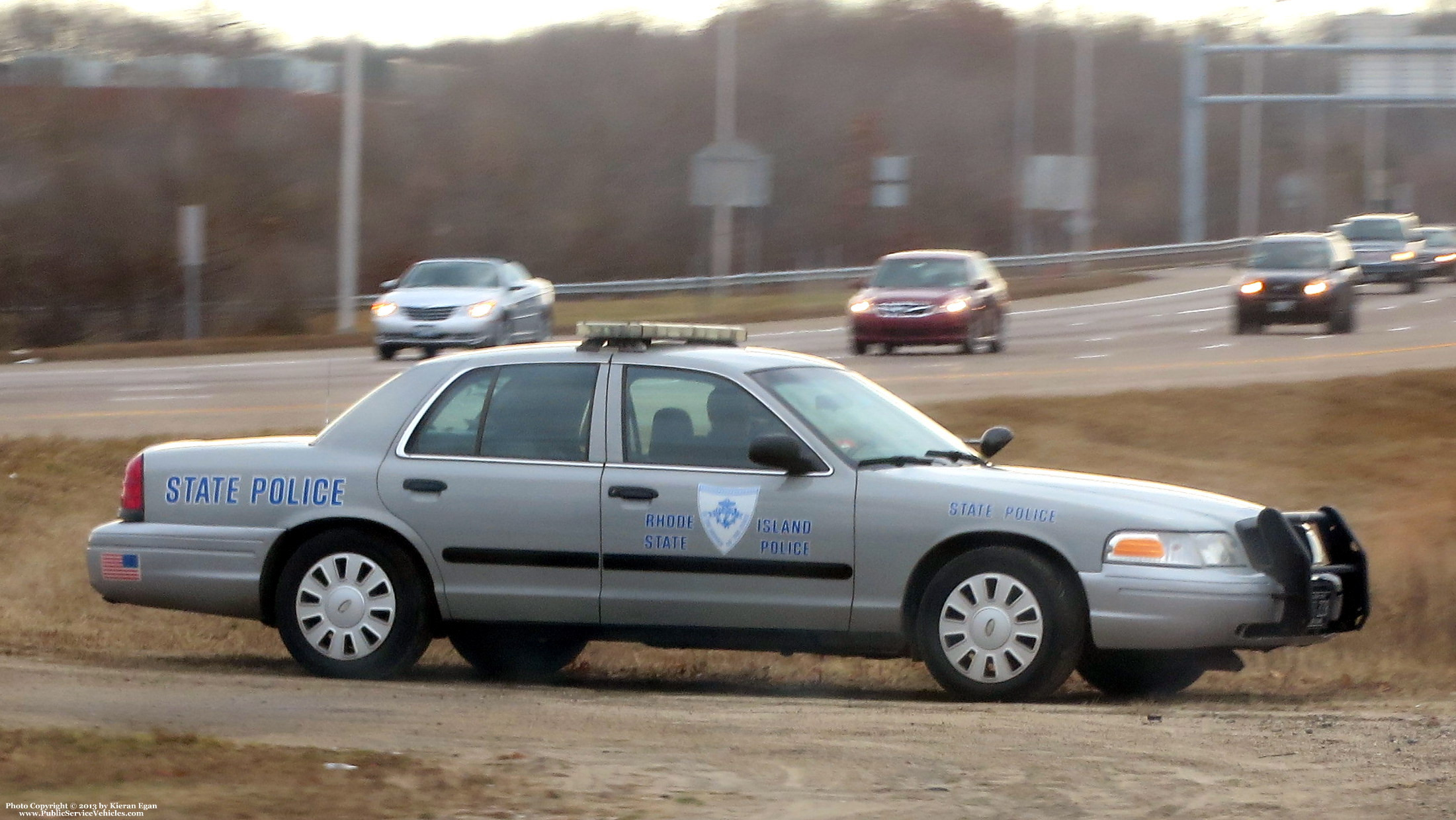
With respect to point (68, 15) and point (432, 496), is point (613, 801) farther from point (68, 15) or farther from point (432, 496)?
point (68, 15)

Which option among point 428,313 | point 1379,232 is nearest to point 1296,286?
point 428,313

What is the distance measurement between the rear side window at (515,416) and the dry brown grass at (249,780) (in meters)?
2.31

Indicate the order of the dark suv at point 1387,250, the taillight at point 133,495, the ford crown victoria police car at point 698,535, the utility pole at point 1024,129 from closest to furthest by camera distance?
the ford crown victoria police car at point 698,535, the taillight at point 133,495, the dark suv at point 1387,250, the utility pole at point 1024,129

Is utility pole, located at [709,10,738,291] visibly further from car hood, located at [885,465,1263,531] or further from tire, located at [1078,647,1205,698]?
car hood, located at [885,465,1263,531]

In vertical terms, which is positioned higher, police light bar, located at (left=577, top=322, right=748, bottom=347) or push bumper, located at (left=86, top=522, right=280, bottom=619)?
police light bar, located at (left=577, top=322, right=748, bottom=347)

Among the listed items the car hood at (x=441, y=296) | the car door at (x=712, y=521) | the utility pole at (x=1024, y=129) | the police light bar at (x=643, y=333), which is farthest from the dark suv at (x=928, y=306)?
the car door at (x=712, y=521)

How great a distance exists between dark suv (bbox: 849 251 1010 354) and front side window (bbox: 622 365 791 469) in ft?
65.3

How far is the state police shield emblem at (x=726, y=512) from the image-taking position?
7922 mm

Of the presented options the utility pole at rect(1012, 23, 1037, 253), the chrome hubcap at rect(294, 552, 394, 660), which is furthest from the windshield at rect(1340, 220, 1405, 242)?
the chrome hubcap at rect(294, 552, 394, 660)

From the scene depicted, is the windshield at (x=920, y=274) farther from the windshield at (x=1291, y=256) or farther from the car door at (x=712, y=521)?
the car door at (x=712, y=521)

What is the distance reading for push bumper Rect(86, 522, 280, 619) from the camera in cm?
843

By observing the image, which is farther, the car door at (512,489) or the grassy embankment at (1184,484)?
the grassy embankment at (1184,484)

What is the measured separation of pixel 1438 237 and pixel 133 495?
44241 millimetres

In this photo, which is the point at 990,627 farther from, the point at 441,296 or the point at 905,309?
the point at 441,296
